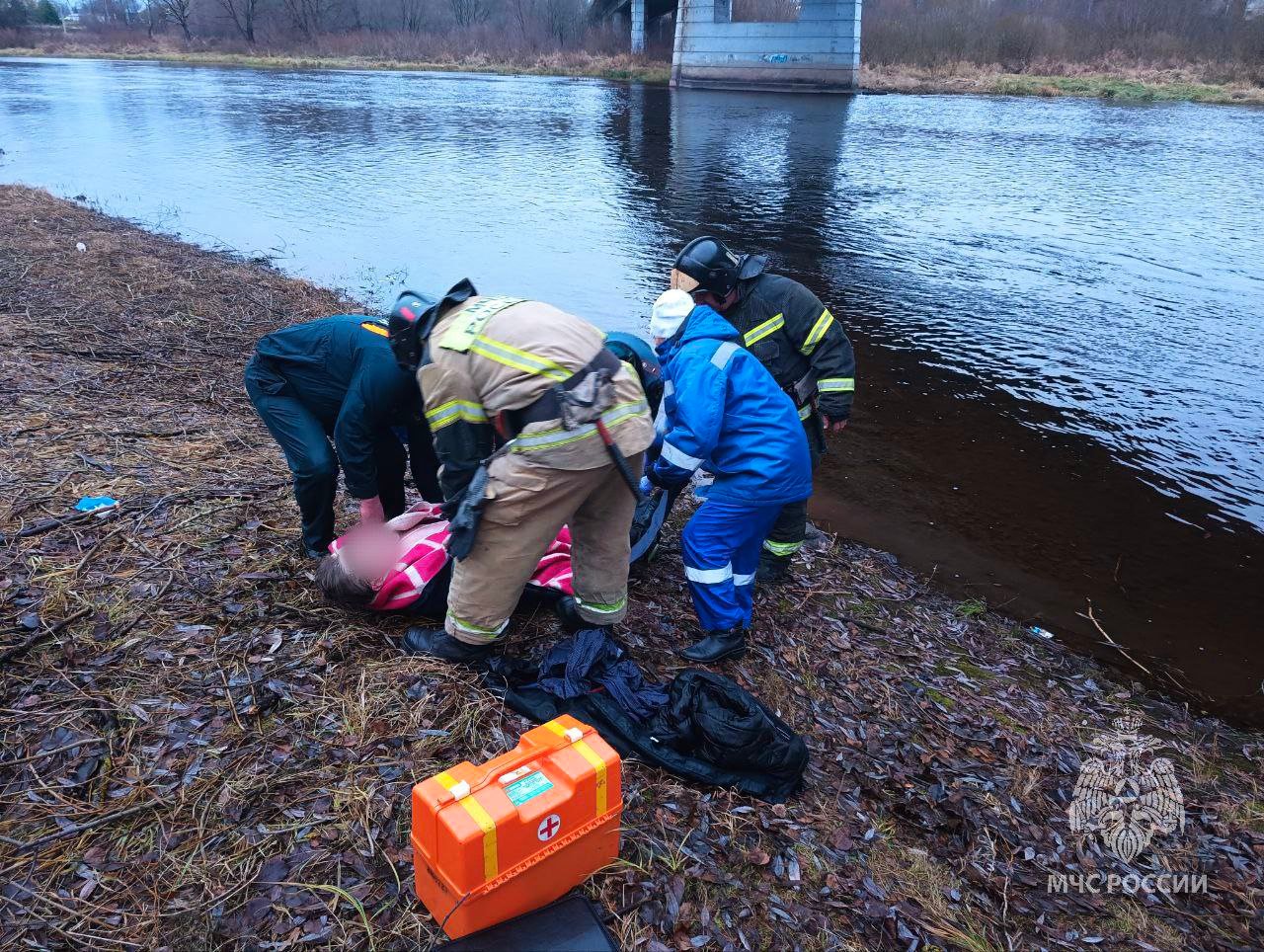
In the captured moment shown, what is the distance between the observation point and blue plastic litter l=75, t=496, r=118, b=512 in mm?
4527

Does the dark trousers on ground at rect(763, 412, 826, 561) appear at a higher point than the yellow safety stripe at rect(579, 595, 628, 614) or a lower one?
lower

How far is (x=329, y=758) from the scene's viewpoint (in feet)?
10.3

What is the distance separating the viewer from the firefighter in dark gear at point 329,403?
12.5ft

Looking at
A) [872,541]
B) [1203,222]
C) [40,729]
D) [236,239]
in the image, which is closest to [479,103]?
[236,239]

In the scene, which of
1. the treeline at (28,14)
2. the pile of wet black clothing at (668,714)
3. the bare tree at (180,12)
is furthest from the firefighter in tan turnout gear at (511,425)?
the treeline at (28,14)

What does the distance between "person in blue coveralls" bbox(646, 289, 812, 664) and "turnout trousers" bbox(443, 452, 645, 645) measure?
43 centimetres

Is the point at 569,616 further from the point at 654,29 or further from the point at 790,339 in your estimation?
the point at 654,29

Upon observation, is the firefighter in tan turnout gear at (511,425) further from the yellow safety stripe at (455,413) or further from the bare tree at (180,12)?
the bare tree at (180,12)

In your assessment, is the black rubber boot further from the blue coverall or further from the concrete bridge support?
the concrete bridge support

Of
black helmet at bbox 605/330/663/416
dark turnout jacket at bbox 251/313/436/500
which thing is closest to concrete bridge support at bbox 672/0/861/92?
black helmet at bbox 605/330/663/416

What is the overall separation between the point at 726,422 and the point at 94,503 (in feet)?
11.6

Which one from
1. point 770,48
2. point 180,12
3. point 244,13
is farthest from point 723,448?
point 180,12

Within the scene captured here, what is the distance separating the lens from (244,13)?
62.7 metres

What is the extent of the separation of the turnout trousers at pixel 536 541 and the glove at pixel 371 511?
0.85 metres
